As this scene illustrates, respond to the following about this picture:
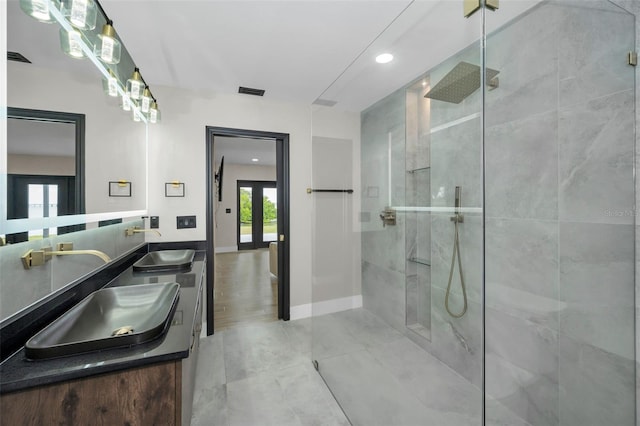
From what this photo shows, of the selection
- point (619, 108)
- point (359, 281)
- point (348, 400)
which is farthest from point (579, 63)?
point (348, 400)

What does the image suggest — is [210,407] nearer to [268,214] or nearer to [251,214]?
[251,214]

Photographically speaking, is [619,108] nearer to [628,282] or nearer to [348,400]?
[628,282]

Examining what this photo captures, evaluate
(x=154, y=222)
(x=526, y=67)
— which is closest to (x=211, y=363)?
(x=154, y=222)

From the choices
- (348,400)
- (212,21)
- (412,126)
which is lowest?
(348,400)

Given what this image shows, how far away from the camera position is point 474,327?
61.1 inches

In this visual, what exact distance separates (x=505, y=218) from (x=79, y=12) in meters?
2.27

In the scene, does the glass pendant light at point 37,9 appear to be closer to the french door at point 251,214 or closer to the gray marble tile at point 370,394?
A: the gray marble tile at point 370,394

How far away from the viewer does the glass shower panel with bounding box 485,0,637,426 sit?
1.27 m

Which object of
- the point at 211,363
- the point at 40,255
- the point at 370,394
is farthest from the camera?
the point at 211,363

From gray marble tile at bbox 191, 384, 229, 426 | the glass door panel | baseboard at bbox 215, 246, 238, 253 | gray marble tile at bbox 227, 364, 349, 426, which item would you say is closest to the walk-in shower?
gray marble tile at bbox 227, 364, 349, 426

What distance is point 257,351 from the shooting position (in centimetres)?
250

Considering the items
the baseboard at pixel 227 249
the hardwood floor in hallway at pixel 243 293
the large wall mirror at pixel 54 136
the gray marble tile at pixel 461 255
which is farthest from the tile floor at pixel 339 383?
the baseboard at pixel 227 249

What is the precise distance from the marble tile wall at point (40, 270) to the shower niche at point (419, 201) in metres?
1.87

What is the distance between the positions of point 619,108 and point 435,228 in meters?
0.96
